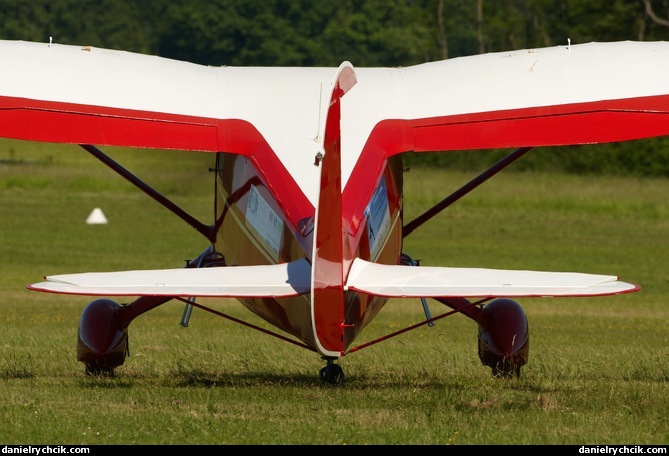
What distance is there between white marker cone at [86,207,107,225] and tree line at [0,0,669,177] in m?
31.5

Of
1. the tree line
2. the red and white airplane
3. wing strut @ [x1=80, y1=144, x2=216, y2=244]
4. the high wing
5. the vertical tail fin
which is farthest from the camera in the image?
the tree line

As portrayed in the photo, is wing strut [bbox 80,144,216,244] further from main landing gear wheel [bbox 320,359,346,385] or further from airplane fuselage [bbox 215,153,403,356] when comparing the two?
main landing gear wheel [bbox 320,359,346,385]

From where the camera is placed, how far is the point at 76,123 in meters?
9.16

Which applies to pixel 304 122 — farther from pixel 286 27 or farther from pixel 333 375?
pixel 286 27

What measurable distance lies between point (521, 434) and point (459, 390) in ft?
5.34

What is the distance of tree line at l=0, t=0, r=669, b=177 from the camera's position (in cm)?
6294

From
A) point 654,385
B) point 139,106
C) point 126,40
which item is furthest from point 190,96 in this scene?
point 126,40

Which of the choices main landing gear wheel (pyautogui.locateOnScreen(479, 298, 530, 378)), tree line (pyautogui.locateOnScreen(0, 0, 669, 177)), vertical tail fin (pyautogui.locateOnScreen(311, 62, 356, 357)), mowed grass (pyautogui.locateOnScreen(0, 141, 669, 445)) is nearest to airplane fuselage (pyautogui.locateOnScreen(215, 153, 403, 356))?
vertical tail fin (pyautogui.locateOnScreen(311, 62, 356, 357))

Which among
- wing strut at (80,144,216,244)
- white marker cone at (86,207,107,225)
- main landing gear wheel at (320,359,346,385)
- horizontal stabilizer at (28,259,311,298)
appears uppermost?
white marker cone at (86,207,107,225)

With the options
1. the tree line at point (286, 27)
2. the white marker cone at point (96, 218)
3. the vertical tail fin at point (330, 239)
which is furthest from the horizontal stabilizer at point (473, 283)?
the tree line at point (286, 27)

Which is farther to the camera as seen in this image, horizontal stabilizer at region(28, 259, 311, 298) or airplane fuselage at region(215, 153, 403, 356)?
airplane fuselage at region(215, 153, 403, 356)

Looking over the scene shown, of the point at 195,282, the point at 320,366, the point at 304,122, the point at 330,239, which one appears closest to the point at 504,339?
the point at 320,366

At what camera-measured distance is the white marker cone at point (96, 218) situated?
2809 cm

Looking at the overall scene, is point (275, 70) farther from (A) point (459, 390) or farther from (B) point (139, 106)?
(A) point (459, 390)
